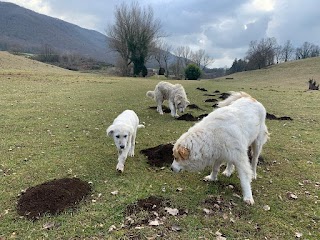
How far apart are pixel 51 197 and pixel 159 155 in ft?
12.1

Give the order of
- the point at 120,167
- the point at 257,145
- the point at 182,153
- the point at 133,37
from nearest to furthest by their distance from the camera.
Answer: the point at 182,153
the point at 257,145
the point at 120,167
the point at 133,37

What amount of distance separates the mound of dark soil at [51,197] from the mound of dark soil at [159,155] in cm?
231

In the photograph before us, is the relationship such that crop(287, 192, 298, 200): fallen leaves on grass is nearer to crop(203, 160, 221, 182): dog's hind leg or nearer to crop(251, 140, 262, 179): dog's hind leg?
crop(251, 140, 262, 179): dog's hind leg

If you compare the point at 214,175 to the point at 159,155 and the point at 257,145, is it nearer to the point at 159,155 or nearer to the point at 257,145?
the point at 257,145

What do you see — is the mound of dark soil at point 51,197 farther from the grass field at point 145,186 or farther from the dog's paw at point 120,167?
the dog's paw at point 120,167

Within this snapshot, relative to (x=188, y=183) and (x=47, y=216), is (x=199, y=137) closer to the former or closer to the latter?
(x=188, y=183)

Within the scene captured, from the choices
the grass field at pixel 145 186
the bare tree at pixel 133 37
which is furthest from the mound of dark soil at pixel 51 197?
the bare tree at pixel 133 37

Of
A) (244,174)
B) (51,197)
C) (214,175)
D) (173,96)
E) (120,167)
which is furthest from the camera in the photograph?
(173,96)

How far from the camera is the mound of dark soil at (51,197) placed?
18.7 feet

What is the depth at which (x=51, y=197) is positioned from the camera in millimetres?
6043

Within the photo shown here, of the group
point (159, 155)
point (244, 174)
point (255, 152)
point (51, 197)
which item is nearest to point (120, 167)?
point (159, 155)

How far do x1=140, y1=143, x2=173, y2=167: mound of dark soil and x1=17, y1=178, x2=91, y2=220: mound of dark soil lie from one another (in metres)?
2.31

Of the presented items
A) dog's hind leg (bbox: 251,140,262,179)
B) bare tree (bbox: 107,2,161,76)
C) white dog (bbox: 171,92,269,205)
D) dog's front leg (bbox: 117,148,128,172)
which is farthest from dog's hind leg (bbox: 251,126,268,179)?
bare tree (bbox: 107,2,161,76)

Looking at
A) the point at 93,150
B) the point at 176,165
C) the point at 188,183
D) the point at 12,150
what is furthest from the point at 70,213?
the point at 12,150
